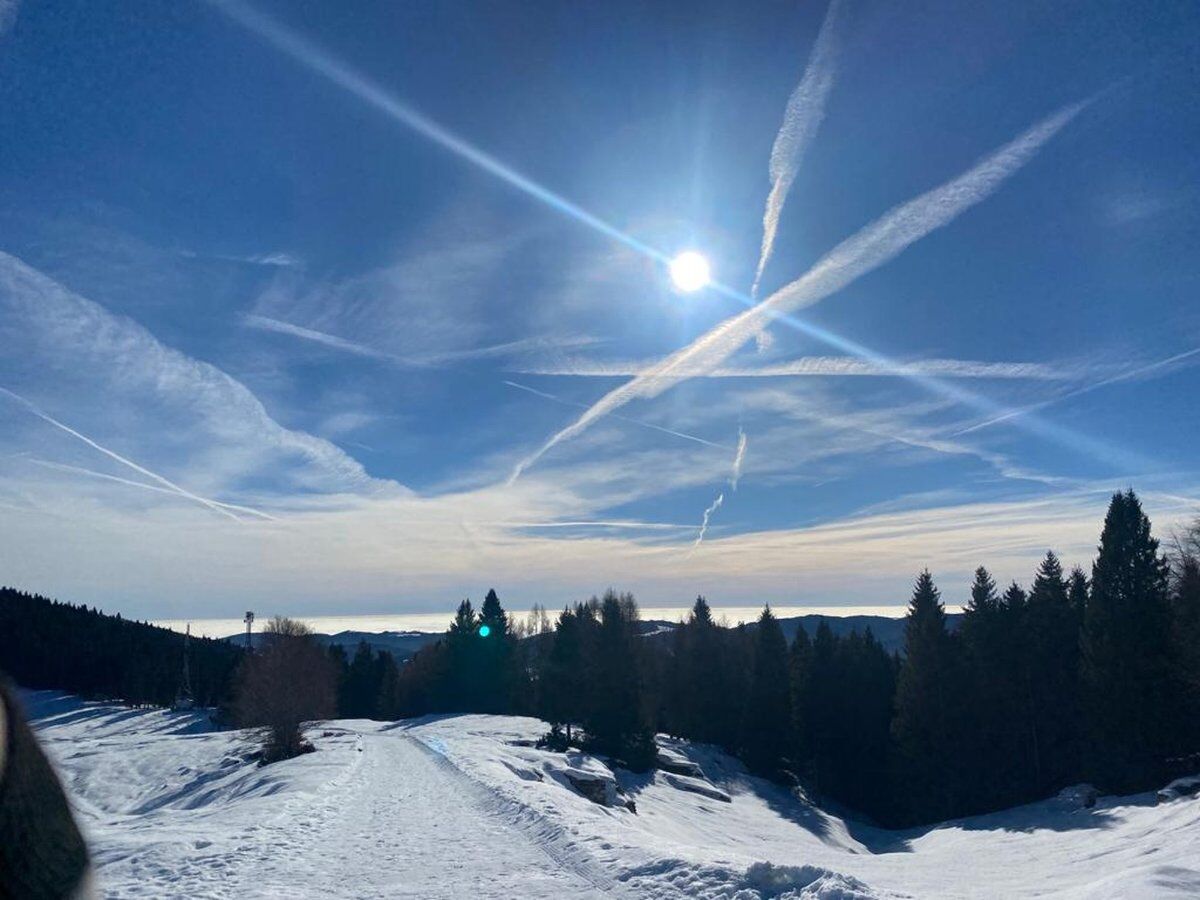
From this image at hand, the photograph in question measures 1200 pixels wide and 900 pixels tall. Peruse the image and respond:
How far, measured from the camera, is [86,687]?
10988cm

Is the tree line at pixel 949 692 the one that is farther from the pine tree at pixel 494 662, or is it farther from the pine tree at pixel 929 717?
the pine tree at pixel 494 662

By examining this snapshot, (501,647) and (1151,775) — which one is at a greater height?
(501,647)

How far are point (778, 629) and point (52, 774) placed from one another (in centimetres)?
6617

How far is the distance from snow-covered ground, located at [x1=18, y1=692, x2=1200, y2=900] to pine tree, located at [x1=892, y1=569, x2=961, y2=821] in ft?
15.3

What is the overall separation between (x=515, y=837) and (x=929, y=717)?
41934 mm

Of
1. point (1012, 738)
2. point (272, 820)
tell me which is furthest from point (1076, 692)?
point (272, 820)

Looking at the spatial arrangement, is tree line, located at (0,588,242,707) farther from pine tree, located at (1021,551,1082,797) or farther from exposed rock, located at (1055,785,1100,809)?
exposed rock, located at (1055,785,1100,809)

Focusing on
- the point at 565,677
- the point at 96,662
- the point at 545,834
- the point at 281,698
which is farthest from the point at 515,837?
the point at 96,662

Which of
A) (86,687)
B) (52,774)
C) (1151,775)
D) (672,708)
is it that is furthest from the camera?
(86,687)

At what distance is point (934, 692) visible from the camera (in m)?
49.7

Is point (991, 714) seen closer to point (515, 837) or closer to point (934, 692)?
point (934, 692)

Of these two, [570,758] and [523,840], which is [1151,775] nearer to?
[570,758]

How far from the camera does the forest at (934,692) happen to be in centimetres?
3828

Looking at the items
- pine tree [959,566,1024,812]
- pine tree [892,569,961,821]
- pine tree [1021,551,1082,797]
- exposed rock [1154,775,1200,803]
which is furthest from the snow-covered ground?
pine tree [1021,551,1082,797]
